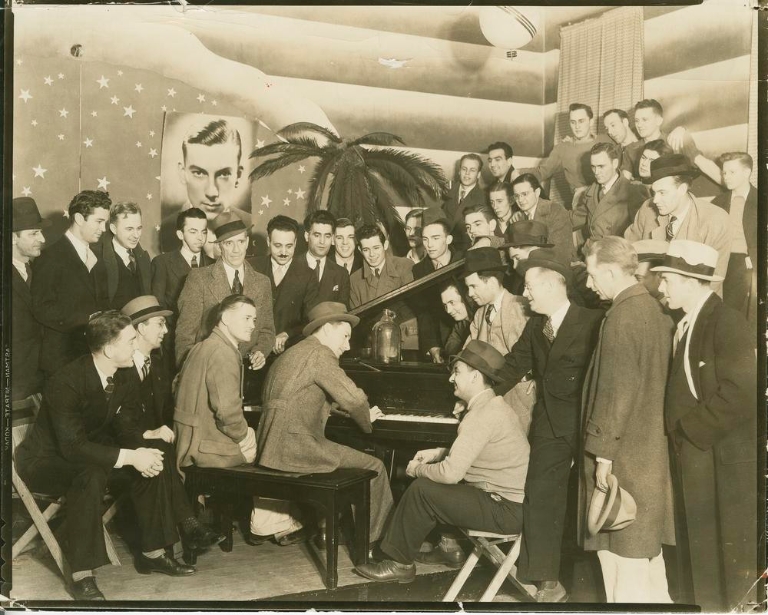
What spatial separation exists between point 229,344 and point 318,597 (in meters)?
1.64

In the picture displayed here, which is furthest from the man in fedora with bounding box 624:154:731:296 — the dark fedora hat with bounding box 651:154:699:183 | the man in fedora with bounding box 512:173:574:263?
the man in fedora with bounding box 512:173:574:263

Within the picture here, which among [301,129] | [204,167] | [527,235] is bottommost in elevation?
[527,235]

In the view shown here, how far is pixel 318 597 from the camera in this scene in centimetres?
483

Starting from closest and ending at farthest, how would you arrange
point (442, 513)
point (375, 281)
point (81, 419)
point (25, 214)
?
point (442, 513) < point (81, 419) < point (25, 214) < point (375, 281)

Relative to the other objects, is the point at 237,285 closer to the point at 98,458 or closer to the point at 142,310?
the point at 142,310

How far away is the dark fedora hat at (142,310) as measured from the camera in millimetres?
5199

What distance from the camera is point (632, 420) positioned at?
461 cm

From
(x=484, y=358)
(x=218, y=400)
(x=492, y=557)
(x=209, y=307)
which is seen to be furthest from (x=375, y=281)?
(x=492, y=557)

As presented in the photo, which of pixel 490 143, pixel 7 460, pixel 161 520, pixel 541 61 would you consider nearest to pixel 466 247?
pixel 490 143

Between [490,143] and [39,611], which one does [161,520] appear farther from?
[490,143]

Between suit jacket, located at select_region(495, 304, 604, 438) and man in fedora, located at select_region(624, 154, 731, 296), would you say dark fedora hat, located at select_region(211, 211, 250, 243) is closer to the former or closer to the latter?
suit jacket, located at select_region(495, 304, 604, 438)

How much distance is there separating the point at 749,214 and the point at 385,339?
2.44 meters

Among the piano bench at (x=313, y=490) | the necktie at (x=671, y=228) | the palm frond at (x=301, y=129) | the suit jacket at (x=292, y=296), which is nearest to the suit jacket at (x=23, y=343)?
the piano bench at (x=313, y=490)

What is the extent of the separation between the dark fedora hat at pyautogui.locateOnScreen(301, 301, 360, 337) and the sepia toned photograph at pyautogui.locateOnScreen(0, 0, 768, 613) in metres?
0.02
